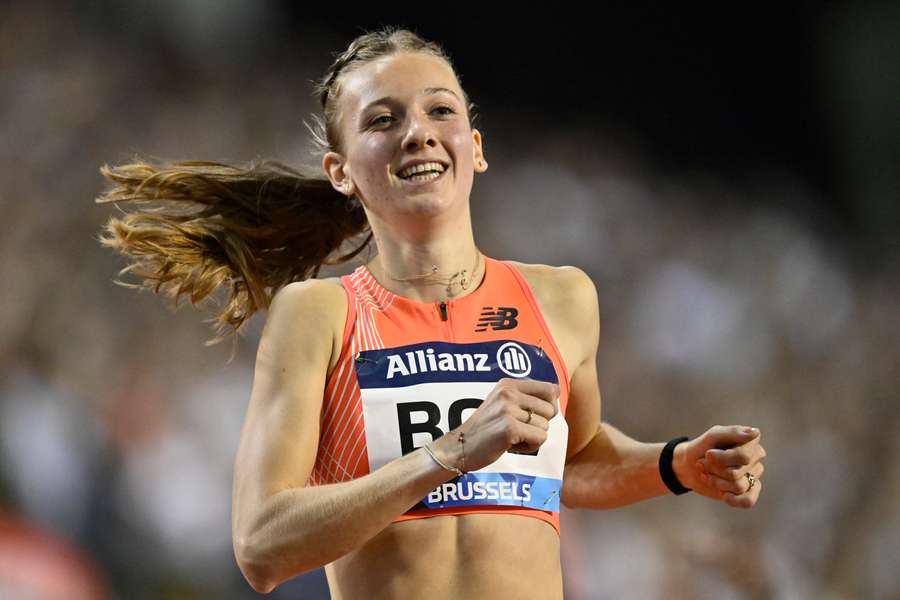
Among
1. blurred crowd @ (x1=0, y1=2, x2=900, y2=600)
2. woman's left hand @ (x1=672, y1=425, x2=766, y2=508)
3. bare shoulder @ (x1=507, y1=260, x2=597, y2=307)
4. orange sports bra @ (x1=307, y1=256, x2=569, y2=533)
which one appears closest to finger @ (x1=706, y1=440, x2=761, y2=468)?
woman's left hand @ (x1=672, y1=425, x2=766, y2=508)

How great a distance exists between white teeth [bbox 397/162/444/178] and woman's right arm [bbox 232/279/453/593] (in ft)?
0.93

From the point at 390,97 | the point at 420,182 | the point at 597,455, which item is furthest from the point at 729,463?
the point at 390,97

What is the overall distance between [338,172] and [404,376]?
0.59 meters

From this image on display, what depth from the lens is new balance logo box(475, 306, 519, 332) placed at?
7.27 feet

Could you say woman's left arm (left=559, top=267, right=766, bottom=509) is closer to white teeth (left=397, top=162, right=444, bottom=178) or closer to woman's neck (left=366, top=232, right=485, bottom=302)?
woman's neck (left=366, top=232, right=485, bottom=302)

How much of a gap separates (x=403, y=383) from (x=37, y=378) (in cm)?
213

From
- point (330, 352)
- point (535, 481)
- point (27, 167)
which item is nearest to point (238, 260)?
point (330, 352)

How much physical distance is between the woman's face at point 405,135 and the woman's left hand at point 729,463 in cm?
72

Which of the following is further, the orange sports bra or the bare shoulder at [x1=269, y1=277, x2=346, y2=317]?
the bare shoulder at [x1=269, y1=277, x2=346, y2=317]

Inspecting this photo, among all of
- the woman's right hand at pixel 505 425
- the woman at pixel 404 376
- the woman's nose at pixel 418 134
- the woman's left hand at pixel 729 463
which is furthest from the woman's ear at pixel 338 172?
the woman's left hand at pixel 729 463

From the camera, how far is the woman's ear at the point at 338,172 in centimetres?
239

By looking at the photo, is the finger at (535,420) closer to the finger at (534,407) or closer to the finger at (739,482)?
the finger at (534,407)

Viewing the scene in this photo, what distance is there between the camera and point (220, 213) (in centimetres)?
263

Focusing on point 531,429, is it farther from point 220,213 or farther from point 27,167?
point 27,167
